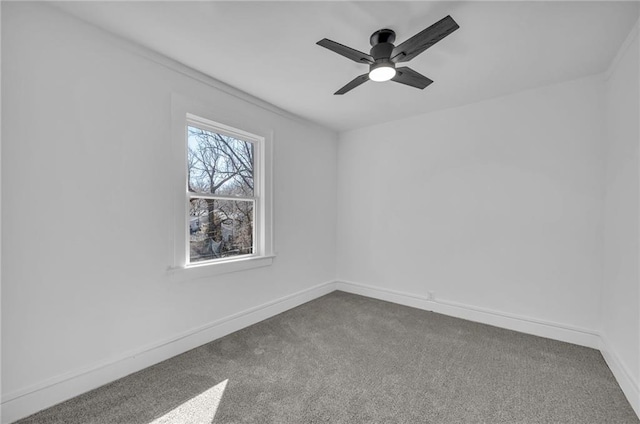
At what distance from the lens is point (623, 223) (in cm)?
210

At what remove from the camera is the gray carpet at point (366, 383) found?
66.2 inches

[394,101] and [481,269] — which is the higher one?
[394,101]

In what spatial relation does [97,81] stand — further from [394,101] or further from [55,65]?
[394,101]

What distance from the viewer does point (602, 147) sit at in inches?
98.3

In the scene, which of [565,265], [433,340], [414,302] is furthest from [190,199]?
[565,265]

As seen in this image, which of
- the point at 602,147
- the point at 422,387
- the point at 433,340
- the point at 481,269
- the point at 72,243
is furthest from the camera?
the point at 481,269

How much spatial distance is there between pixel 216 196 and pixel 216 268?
71 centimetres

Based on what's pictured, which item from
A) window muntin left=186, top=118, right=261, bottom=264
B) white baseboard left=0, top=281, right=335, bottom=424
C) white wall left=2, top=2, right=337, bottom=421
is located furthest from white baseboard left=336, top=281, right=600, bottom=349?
white wall left=2, top=2, right=337, bottom=421

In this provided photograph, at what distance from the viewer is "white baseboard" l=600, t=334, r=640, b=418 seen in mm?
1747

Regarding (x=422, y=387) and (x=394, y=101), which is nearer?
(x=422, y=387)

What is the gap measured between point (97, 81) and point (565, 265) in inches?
168

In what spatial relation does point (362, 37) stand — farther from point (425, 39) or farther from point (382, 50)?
point (425, 39)

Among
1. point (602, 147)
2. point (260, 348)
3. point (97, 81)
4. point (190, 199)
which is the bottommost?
point (260, 348)

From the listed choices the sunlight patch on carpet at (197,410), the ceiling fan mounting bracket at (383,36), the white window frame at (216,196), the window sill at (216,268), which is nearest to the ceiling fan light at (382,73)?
the ceiling fan mounting bracket at (383,36)
